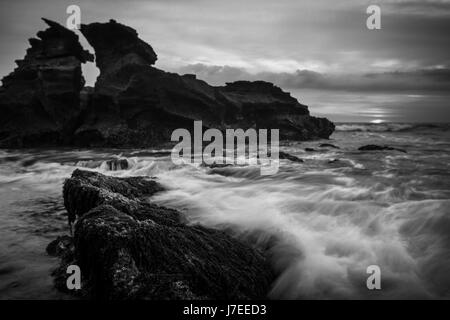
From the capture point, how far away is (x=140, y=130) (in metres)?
31.9

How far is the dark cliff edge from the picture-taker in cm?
3089

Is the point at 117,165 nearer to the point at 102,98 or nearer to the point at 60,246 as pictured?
the point at 60,246

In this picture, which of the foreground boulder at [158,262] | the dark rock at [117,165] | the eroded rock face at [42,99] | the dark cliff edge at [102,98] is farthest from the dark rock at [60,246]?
the eroded rock face at [42,99]

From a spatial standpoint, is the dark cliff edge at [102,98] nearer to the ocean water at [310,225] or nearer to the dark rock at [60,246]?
the ocean water at [310,225]

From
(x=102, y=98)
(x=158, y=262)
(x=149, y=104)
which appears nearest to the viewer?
(x=158, y=262)

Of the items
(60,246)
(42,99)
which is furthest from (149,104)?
(60,246)

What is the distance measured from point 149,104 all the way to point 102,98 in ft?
15.0

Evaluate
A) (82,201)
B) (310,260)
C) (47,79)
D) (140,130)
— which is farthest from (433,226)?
(47,79)

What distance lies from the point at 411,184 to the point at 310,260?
6.73 m

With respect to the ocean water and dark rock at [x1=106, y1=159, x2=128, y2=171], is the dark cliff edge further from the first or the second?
the ocean water

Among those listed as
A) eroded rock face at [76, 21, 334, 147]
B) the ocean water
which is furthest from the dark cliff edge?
the ocean water

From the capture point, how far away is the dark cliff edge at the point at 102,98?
30.9 m

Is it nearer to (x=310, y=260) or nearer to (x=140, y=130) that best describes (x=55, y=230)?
(x=310, y=260)

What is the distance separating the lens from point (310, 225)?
6.35m
